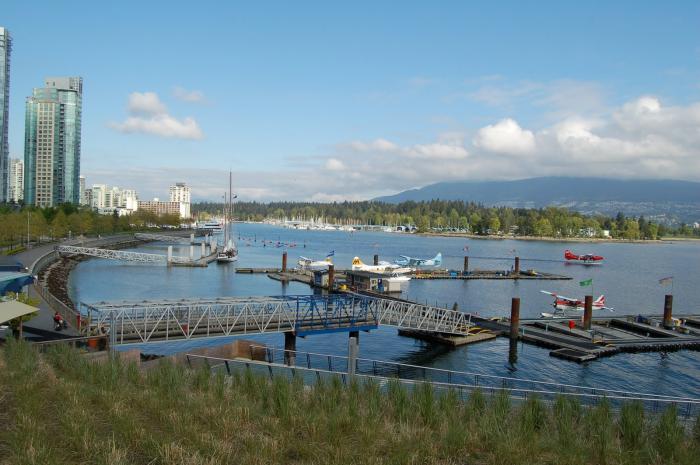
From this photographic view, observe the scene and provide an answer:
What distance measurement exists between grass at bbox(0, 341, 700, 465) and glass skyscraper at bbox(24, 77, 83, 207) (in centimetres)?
19142

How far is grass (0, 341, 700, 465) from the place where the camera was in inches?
308

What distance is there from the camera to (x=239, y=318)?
27.7 meters

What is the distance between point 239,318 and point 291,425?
18724 mm

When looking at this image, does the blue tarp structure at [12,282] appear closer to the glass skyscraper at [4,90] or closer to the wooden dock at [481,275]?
the wooden dock at [481,275]

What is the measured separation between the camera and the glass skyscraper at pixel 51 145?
184 metres

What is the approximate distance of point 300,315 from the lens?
29.4 m

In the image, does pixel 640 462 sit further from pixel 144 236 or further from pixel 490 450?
pixel 144 236

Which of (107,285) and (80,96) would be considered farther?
(80,96)

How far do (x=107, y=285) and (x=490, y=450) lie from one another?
5426 centimetres

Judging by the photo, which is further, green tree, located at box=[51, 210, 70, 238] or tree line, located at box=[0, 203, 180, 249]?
green tree, located at box=[51, 210, 70, 238]

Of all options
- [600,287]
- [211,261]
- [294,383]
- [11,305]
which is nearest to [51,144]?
[211,261]

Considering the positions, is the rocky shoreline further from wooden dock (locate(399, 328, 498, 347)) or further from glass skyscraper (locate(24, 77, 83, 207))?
glass skyscraper (locate(24, 77, 83, 207))

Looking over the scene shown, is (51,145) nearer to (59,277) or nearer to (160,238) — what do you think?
(160,238)

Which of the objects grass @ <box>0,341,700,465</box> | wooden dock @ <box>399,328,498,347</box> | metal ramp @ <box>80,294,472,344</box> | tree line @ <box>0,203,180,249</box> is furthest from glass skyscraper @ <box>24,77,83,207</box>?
grass @ <box>0,341,700,465</box>
